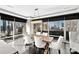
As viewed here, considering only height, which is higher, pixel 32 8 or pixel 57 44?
pixel 32 8

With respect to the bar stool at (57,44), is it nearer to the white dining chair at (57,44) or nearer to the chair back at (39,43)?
the white dining chair at (57,44)

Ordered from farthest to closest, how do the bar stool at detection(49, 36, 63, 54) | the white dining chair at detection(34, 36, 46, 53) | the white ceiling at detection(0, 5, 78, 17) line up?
the white dining chair at detection(34, 36, 46, 53), the bar stool at detection(49, 36, 63, 54), the white ceiling at detection(0, 5, 78, 17)

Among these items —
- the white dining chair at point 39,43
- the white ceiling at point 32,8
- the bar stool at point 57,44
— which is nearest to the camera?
the white ceiling at point 32,8

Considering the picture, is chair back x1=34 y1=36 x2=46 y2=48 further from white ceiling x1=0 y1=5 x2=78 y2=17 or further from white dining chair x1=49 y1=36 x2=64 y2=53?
white ceiling x1=0 y1=5 x2=78 y2=17

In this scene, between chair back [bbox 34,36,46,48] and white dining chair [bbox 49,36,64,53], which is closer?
white dining chair [bbox 49,36,64,53]

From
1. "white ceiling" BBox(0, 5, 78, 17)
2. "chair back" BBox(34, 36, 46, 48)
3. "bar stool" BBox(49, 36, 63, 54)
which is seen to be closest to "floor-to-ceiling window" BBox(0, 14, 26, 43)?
"white ceiling" BBox(0, 5, 78, 17)

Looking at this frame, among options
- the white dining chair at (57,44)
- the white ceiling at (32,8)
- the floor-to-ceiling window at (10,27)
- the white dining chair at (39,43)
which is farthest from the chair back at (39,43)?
the white ceiling at (32,8)

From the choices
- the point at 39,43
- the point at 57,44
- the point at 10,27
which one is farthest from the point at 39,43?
the point at 10,27

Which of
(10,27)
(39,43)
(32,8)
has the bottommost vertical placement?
(39,43)

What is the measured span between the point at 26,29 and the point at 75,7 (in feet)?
2.94

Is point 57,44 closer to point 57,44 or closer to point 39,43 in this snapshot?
point 57,44
